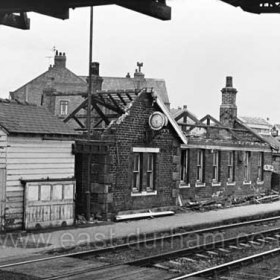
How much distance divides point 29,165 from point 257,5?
465 inches

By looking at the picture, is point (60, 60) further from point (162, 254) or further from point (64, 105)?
point (162, 254)

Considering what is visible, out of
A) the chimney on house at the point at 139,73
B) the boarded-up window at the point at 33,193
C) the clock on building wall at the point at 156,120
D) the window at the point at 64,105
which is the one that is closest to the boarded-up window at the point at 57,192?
the boarded-up window at the point at 33,193

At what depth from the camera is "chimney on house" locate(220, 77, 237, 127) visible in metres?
33.8

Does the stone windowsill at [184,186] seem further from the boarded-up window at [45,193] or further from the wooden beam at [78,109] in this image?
the boarded-up window at [45,193]

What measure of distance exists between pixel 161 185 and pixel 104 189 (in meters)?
3.45

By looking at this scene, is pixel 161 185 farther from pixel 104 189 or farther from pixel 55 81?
pixel 55 81

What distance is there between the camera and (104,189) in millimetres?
19141

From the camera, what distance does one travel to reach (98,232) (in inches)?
640

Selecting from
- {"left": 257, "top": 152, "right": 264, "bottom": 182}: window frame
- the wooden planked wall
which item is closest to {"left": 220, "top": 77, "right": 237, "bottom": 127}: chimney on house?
{"left": 257, "top": 152, "right": 264, "bottom": 182}: window frame

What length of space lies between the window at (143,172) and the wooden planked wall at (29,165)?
11.7ft

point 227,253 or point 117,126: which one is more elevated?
point 117,126

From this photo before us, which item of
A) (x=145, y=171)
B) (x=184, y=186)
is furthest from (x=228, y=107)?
(x=145, y=171)

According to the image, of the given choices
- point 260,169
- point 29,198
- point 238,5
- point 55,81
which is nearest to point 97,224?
point 29,198

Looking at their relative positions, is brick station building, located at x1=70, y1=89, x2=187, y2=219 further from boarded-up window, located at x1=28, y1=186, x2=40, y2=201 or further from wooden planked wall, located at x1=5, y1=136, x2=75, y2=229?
boarded-up window, located at x1=28, y1=186, x2=40, y2=201
